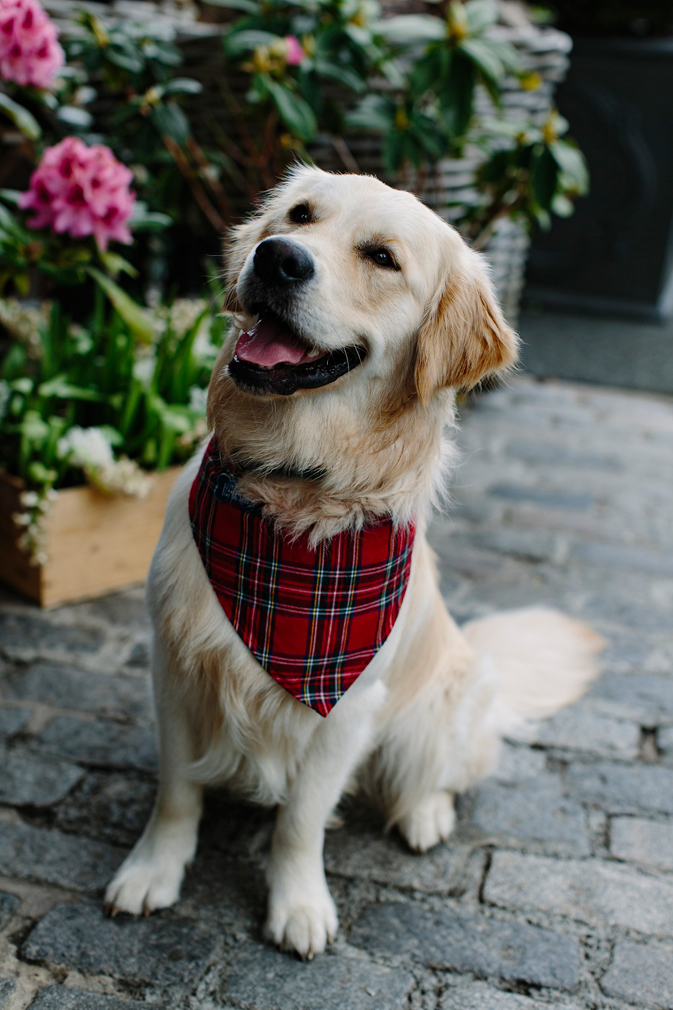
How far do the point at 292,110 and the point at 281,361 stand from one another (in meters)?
2.05

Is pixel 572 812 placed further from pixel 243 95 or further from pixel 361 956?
pixel 243 95

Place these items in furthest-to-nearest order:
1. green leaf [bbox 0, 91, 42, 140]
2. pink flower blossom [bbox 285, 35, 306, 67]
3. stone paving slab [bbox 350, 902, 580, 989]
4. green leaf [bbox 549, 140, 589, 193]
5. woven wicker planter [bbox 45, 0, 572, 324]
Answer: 1. woven wicker planter [bbox 45, 0, 572, 324]
2. green leaf [bbox 549, 140, 589, 193]
3. pink flower blossom [bbox 285, 35, 306, 67]
4. green leaf [bbox 0, 91, 42, 140]
5. stone paving slab [bbox 350, 902, 580, 989]

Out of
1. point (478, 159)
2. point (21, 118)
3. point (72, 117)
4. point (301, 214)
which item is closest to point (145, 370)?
point (21, 118)

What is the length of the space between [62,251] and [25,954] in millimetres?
2160

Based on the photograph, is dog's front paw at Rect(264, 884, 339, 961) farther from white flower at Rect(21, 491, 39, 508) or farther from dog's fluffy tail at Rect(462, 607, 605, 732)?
white flower at Rect(21, 491, 39, 508)

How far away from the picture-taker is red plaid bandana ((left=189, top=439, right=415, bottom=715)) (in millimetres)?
1667

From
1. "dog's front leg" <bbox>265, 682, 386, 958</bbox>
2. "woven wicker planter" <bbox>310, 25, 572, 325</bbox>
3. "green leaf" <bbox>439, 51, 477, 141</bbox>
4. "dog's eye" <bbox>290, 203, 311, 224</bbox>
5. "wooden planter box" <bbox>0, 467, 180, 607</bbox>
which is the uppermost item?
"dog's eye" <bbox>290, 203, 311, 224</bbox>

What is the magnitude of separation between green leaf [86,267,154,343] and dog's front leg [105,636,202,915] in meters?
1.53

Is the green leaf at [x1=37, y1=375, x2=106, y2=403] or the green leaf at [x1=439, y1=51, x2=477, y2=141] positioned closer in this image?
the green leaf at [x1=37, y1=375, x2=106, y2=403]

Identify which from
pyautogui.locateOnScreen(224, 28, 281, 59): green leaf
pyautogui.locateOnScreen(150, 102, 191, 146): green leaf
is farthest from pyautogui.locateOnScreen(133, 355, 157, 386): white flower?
pyautogui.locateOnScreen(224, 28, 281, 59): green leaf

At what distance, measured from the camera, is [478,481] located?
4004mm

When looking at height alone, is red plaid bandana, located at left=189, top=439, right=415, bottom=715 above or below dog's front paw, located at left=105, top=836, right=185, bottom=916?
above

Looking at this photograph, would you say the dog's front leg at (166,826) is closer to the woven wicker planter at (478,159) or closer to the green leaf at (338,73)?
the green leaf at (338,73)

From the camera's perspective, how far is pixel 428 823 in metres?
2.05
